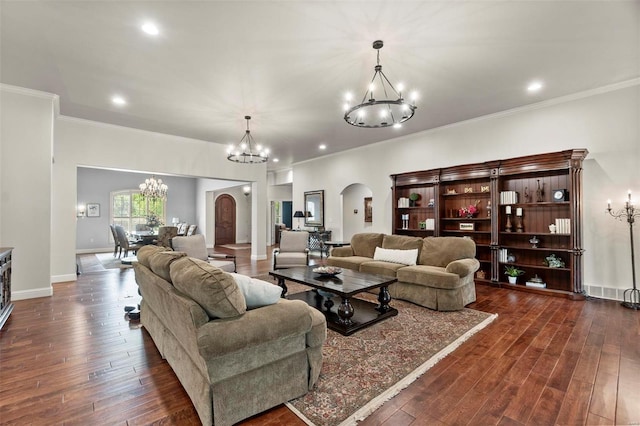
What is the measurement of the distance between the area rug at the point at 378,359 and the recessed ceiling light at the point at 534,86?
11.0ft

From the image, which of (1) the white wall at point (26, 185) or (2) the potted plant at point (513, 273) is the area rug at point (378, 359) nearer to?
(2) the potted plant at point (513, 273)

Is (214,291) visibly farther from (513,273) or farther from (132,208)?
(132,208)

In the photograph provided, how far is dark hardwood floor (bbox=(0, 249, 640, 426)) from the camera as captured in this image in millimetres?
1921

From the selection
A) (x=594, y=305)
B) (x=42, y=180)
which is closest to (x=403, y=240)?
(x=594, y=305)

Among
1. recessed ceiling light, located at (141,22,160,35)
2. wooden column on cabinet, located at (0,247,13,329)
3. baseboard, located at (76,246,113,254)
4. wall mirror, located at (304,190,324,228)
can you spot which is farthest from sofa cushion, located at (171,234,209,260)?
baseboard, located at (76,246,113,254)

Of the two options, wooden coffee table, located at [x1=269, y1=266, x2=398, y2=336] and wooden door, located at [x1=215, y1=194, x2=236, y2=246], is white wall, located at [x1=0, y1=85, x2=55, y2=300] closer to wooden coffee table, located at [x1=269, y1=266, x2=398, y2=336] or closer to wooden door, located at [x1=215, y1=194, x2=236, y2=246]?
wooden coffee table, located at [x1=269, y1=266, x2=398, y2=336]

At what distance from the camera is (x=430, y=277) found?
397cm

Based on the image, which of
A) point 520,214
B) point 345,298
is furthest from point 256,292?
point 520,214

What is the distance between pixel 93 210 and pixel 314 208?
7.56 m

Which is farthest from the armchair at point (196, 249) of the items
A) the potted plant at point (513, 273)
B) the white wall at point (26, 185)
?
the potted plant at point (513, 273)

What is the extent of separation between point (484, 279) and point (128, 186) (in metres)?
11.5

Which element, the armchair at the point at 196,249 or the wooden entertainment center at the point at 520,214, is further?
the armchair at the point at 196,249

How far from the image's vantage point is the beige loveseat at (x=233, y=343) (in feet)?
5.63

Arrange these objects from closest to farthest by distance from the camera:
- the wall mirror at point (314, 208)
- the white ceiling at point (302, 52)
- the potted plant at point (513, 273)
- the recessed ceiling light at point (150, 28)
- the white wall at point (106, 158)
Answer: the white ceiling at point (302, 52) < the recessed ceiling light at point (150, 28) < the potted plant at point (513, 273) < the white wall at point (106, 158) < the wall mirror at point (314, 208)
